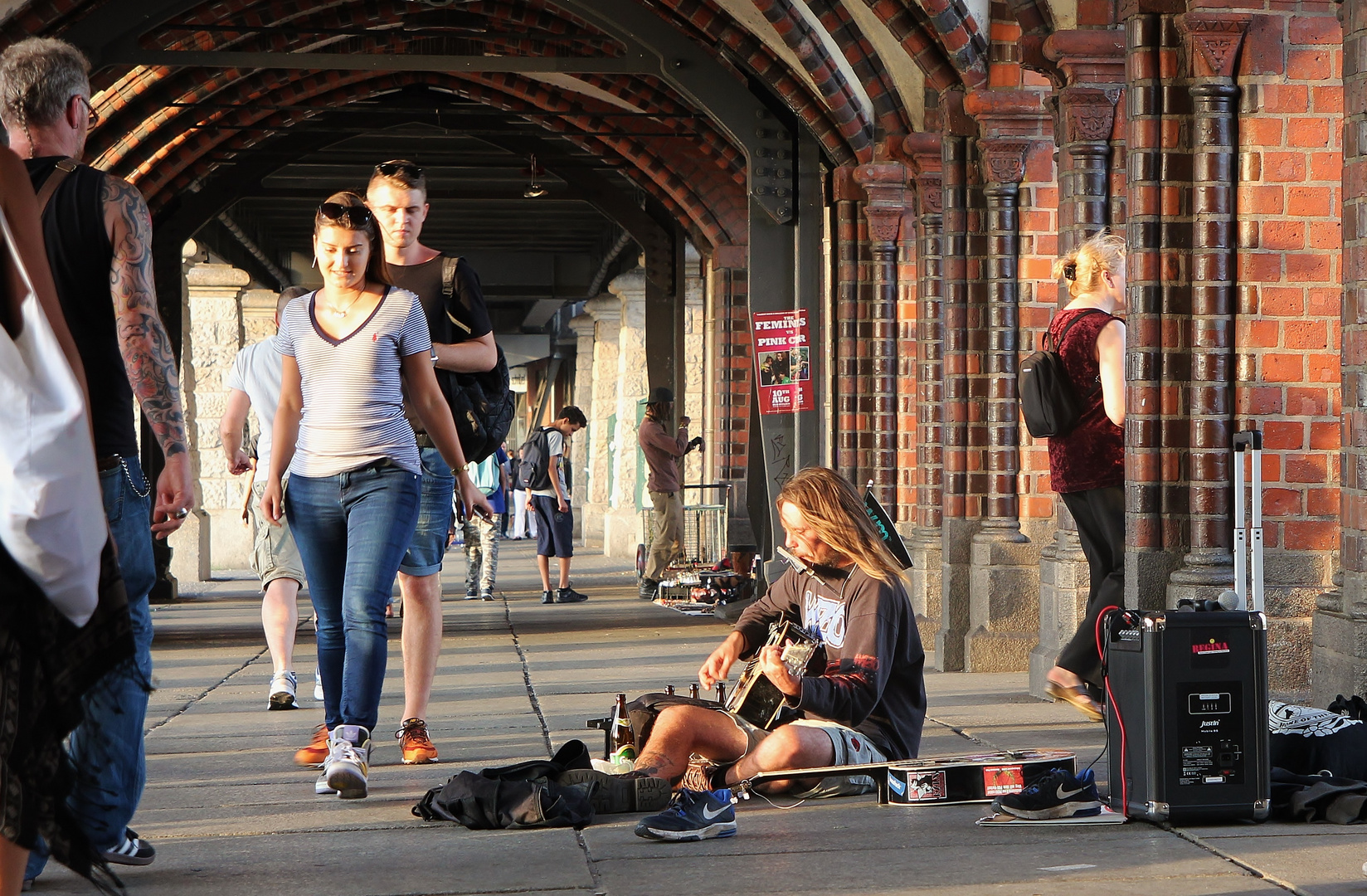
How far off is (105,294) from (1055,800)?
8.32 ft

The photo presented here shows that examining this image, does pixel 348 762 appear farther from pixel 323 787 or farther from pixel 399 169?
pixel 399 169

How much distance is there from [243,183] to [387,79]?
1703 mm

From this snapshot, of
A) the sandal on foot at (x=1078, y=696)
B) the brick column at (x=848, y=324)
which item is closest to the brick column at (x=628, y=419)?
the brick column at (x=848, y=324)

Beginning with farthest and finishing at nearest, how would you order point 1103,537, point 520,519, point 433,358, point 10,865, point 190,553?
point 520,519 < point 190,553 < point 1103,537 < point 433,358 < point 10,865

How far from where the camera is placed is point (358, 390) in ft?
16.6

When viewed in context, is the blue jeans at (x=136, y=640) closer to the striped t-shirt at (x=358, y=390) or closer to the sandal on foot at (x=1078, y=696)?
the striped t-shirt at (x=358, y=390)

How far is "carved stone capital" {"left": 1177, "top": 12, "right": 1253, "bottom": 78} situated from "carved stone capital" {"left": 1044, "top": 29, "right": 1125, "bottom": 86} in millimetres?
884

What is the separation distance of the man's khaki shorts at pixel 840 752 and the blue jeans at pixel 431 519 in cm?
111

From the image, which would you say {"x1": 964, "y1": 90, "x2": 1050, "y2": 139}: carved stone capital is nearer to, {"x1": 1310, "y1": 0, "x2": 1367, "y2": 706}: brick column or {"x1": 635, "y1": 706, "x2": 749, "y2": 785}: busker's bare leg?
{"x1": 1310, "y1": 0, "x2": 1367, "y2": 706}: brick column

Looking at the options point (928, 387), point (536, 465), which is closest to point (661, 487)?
point (536, 465)

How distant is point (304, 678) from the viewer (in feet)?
Answer: 28.8

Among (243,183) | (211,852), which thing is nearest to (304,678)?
(211,852)

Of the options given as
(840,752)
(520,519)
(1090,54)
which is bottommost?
(520,519)

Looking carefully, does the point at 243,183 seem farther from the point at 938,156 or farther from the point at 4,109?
the point at 4,109
